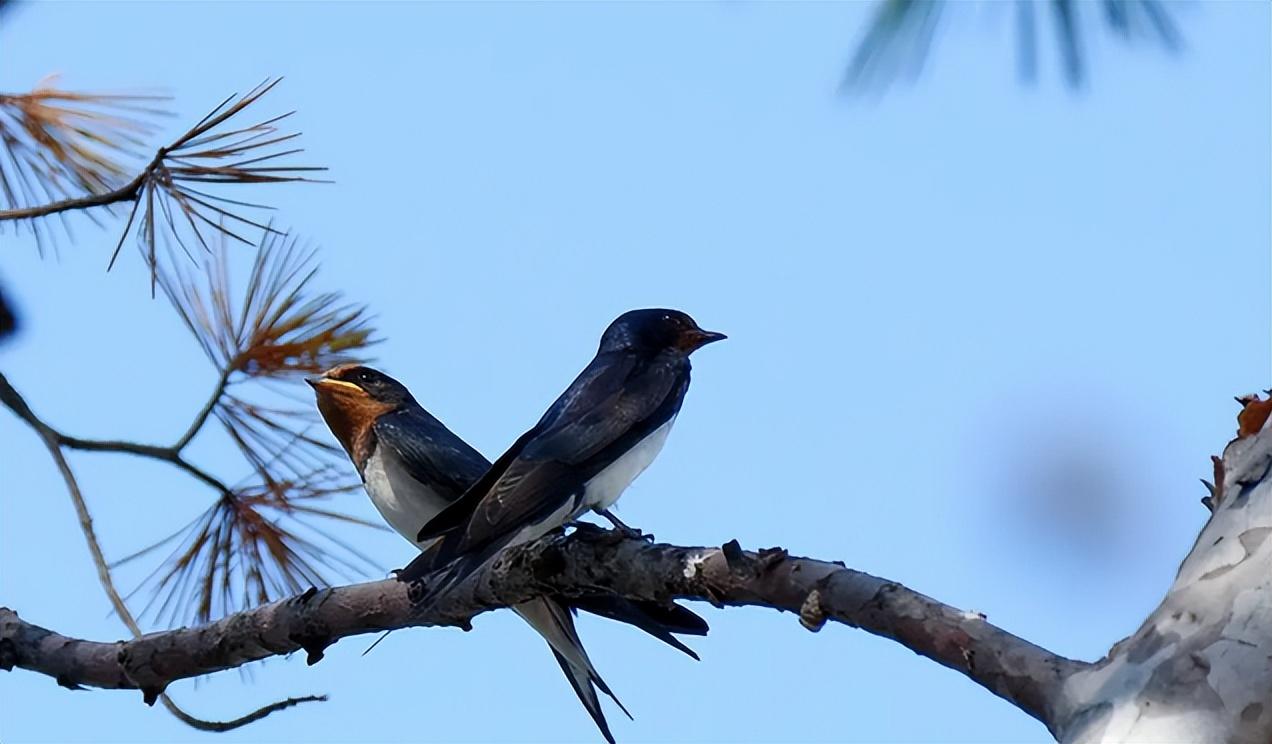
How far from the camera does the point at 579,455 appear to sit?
3266mm

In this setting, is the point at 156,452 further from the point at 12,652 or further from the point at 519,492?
the point at 519,492

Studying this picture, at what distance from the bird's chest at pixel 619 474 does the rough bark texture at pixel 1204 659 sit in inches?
63.2

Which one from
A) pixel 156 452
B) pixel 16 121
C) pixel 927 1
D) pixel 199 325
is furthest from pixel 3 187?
pixel 927 1

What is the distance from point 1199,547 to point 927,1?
0.68 meters

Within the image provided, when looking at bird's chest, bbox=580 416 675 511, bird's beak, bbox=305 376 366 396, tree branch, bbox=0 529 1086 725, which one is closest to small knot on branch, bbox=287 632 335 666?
tree branch, bbox=0 529 1086 725

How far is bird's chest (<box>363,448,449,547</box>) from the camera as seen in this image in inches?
158

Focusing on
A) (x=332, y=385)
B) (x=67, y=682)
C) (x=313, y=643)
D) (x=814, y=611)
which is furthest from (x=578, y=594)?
(x=332, y=385)

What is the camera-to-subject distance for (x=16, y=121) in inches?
142

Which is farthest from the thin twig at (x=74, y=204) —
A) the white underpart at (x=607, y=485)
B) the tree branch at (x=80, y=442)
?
the white underpart at (x=607, y=485)

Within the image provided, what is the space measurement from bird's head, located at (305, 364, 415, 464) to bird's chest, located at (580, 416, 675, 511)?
0.97 m

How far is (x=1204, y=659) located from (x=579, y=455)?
1.73 metres

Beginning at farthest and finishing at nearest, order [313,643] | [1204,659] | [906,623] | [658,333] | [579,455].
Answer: [658,333] < [579,455] < [313,643] < [906,623] < [1204,659]

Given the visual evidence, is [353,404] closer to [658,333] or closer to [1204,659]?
[658,333]

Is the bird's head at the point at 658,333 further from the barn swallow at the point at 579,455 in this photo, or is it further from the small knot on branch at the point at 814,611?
the small knot on branch at the point at 814,611
